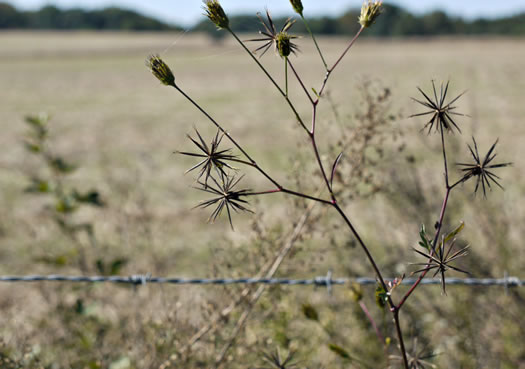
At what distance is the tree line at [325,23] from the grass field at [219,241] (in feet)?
178

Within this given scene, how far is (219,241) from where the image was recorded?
14.5ft

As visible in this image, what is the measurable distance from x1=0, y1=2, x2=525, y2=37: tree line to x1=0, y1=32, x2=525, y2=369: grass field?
54124 millimetres

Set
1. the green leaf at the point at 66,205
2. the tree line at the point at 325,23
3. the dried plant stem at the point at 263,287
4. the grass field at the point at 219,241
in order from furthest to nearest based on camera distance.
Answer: the tree line at the point at 325,23
the green leaf at the point at 66,205
the grass field at the point at 219,241
the dried plant stem at the point at 263,287

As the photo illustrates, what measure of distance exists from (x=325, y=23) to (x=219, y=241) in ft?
285

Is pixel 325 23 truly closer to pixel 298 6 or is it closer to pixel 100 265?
pixel 100 265

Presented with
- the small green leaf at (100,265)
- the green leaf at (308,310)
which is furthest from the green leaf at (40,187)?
the green leaf at (308,310)

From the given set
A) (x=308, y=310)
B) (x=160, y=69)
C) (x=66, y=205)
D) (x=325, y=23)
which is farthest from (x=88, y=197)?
(x=325, y=23)

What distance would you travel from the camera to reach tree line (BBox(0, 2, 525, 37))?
7344 centimetres

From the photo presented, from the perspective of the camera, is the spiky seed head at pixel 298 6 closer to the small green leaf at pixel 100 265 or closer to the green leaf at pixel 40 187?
the small green leaf at pixel 100 265

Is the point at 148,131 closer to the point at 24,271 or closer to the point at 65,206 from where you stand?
the point at 24,271

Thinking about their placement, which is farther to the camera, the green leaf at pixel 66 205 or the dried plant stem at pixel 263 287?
the green leaf at pixel 66 205

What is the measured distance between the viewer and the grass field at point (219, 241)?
1.94 metres

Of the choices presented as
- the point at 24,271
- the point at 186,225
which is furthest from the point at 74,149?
the point at 24,271

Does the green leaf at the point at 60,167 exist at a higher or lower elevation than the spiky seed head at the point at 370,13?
lower
